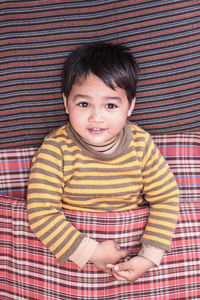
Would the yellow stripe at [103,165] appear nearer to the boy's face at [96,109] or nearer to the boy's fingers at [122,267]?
the boy's face at [96,109]

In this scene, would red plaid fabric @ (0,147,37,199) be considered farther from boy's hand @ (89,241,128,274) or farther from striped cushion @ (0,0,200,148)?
boy's hand @ (89,241,128,274)

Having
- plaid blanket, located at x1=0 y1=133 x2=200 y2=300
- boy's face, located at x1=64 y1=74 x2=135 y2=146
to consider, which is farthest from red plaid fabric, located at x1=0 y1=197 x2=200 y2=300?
boy's face, located at x1=64 y1=74 x2=135 y2=146

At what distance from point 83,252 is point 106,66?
55cm

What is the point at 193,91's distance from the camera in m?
1.17

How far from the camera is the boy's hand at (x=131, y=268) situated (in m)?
1.00

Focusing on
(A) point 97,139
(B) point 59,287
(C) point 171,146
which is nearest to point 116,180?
(A) point 97,139

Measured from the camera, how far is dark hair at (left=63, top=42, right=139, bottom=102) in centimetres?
97

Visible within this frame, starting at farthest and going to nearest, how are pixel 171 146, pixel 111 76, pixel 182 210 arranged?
pixel 171 146 → pixel 182 210 → pixel 111 76

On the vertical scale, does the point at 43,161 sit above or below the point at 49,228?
above

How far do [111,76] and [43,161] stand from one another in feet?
1.08

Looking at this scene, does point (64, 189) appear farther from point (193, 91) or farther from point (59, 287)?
point (193, 91)

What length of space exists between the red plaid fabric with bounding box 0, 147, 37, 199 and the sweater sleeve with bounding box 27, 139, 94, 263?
174mm

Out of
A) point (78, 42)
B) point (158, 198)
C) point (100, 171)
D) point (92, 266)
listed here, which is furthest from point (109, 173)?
point (78, 42)

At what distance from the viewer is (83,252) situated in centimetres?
98
